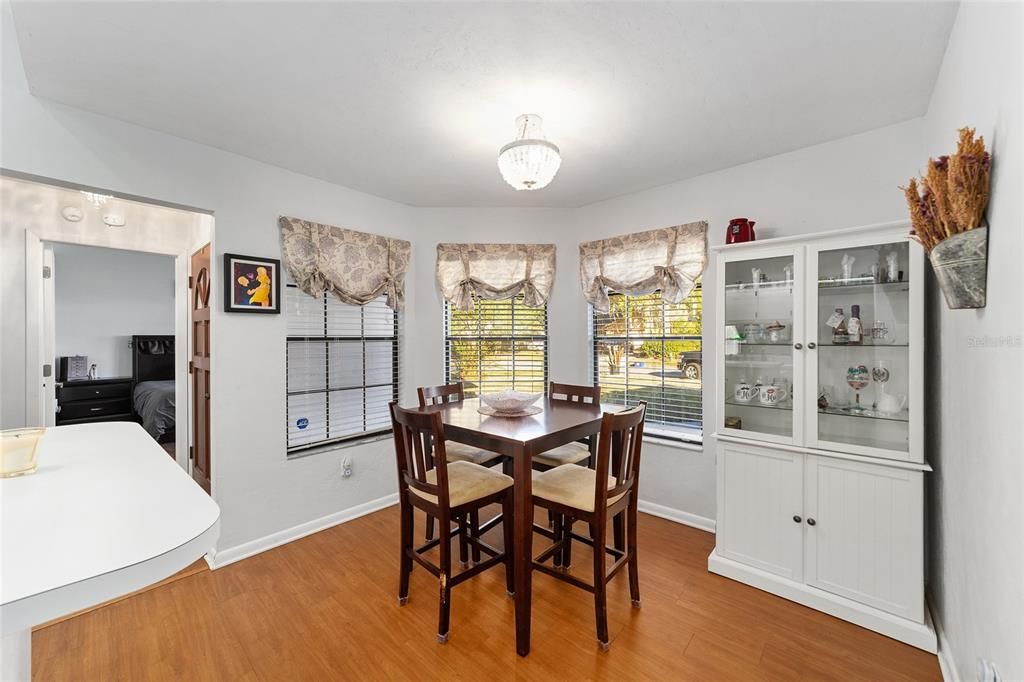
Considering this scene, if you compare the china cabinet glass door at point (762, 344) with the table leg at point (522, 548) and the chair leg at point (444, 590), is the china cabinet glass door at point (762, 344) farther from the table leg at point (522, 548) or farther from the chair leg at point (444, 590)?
the chair leg at point (444, 590)

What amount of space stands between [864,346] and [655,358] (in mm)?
1361

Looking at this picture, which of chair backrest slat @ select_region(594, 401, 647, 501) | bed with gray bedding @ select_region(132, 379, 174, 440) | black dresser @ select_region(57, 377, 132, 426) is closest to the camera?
chair backrest slat @ select_region(594, 401, 647, 501)

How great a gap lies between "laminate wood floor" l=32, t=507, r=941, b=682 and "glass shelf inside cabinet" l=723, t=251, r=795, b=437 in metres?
0.93

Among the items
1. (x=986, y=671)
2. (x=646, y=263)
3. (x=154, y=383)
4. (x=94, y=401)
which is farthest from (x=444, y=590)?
(x=94, y=401)

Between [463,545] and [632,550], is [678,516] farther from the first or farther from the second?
[463,545]

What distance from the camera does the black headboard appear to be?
20.4ft

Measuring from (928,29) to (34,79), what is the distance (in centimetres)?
367

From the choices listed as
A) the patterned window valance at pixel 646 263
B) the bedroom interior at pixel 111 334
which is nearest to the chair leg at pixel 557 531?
the patterned window valance at pixel 646 263

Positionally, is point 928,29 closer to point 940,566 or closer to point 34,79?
point 940,566

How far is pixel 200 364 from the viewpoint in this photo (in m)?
3.29

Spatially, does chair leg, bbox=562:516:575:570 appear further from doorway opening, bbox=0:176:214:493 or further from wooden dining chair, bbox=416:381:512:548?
doorway opening, bbox=0:176:214:493

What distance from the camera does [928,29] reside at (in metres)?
1.63

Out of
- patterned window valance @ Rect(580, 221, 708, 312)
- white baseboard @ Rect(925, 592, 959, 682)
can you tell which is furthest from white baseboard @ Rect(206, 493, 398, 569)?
white baseboard @ Rect(925, 592, 959, 682)

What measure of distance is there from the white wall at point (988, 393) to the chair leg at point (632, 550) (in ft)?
3.82
